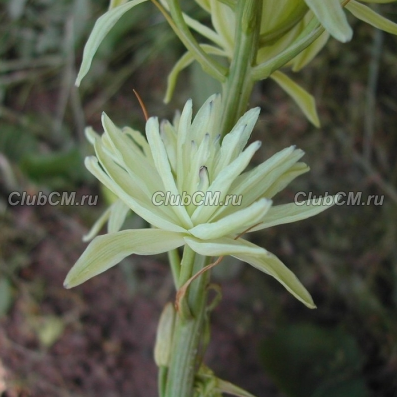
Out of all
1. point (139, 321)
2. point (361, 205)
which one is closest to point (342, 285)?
point (361, 205)

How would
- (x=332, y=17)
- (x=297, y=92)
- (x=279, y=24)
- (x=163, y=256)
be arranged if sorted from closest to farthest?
(x=332, y=17), (x=279, y=24), (x=297, y=92), (x=163, y=256)

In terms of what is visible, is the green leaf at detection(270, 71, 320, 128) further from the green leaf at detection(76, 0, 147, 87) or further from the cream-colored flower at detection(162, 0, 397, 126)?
the green leaf at detection(76, 0, 147, 87)

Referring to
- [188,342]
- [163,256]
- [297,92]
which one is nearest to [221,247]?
[188,342]

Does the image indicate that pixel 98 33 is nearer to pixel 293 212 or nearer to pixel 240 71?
pixel 240 71

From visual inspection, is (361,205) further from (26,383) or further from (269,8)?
(26,383)

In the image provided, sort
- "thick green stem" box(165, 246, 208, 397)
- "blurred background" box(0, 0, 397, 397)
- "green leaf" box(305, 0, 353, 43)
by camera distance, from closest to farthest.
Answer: "green leaf" box(305, 0, 353, 43) < "thick green stem" box(165, 246, 208, 397) < "blurred background" box(0, 0, 397, 397)

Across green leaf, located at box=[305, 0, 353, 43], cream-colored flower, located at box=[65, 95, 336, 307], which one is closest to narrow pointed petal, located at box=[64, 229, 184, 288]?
cream-colored flower, located at box=[65, 95, 336, 307]
